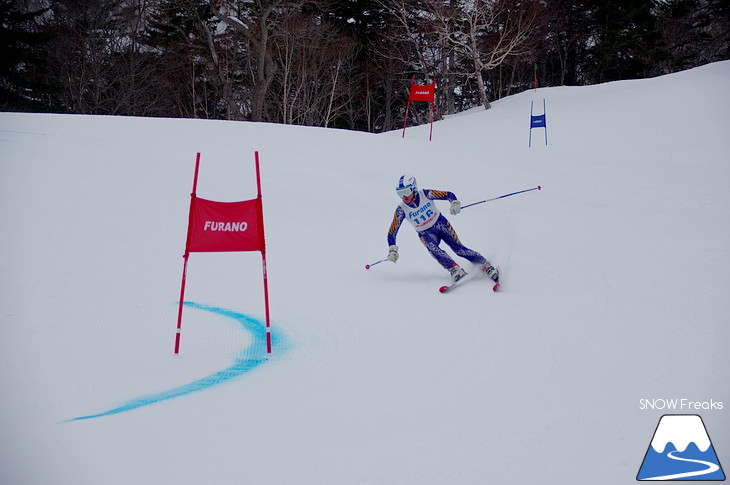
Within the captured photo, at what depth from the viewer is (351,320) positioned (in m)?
5.55

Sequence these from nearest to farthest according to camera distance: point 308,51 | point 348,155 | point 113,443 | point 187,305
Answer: point 113,443 < point 187,305 < point 348,155 < point 308,51

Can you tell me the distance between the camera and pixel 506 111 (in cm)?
2125

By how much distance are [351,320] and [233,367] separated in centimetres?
154

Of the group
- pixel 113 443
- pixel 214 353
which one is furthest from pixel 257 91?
pixel 113 443

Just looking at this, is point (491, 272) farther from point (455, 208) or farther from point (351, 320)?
point (351, 320)

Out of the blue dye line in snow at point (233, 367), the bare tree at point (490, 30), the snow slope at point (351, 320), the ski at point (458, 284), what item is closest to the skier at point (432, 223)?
the ski at point (458, 284)

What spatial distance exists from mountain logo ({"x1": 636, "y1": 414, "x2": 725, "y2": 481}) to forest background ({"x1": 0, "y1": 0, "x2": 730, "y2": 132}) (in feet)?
70.1

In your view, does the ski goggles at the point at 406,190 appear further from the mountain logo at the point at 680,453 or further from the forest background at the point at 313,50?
the forest background at the point at 313,50

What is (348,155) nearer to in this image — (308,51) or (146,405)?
(146,405)

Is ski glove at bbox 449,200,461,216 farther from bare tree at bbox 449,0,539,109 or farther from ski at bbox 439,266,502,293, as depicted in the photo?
bare tree at bbox 449,0,539,109

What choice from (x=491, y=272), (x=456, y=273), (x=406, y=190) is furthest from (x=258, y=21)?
(x=491, y=272)

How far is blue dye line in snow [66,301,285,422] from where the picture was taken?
3.71 m

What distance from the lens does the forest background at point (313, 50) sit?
23.2m

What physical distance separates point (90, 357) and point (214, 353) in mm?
1004
